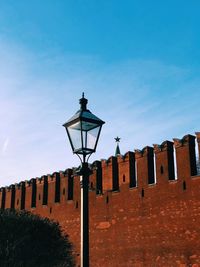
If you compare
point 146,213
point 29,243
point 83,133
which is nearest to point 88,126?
point 83,133

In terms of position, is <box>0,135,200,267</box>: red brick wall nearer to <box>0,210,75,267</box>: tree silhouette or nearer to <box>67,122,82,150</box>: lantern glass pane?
<box>0,210,75,267</box>: tree silhouette

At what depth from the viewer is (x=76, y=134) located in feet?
15.8

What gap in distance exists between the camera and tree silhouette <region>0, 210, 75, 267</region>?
16.0 metres

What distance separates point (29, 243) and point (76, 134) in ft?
42.9

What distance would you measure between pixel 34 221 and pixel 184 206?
635 cm

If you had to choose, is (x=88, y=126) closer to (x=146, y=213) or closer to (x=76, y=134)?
(x=76, y=134)

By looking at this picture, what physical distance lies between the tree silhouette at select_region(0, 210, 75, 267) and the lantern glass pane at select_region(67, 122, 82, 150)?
12.0m

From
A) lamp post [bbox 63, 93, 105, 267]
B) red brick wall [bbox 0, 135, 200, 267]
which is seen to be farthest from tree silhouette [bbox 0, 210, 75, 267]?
lamp post [bbox 63, 93, 105, 267]

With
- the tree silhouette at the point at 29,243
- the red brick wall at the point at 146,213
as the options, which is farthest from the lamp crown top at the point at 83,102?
the red brick wall at the point at 146,213

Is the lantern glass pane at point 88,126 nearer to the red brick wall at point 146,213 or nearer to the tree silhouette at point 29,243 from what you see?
the tree silhouette at point 29,243

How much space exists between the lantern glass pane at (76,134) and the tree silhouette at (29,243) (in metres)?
12.0

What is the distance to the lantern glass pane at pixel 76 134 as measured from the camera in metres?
4.78

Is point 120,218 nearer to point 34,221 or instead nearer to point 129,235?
point 129,235

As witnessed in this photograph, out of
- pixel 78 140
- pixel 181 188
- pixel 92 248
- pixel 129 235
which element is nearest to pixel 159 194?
pixel 181 188
